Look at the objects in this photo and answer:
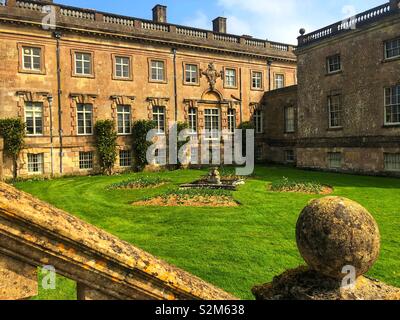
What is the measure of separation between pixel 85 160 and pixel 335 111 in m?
17.8

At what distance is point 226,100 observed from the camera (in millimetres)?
31312

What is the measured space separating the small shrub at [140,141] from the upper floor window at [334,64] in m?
13.4

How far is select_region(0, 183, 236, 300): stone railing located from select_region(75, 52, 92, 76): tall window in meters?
24.3

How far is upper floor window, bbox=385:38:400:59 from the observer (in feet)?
68.4

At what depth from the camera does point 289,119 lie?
31078 mm

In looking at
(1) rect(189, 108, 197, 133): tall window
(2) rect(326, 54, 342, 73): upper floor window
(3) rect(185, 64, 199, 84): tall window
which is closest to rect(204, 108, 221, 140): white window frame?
(1) rect(189, 108, 197, 133): tall window

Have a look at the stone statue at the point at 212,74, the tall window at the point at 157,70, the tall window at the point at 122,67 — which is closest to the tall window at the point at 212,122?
the stone statue at the point at 212,74

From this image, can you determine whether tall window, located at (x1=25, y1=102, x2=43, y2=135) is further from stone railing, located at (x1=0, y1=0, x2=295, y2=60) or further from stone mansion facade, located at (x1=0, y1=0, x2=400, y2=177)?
stone railing, located at (x1=0, y1=0, x2=295, y2=60)

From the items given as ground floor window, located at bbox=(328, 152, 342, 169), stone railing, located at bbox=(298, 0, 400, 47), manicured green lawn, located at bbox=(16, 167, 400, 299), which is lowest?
manicured green lawn, located at bbox=(16, 167, 400, 299)

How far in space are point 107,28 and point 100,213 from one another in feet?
58.8
